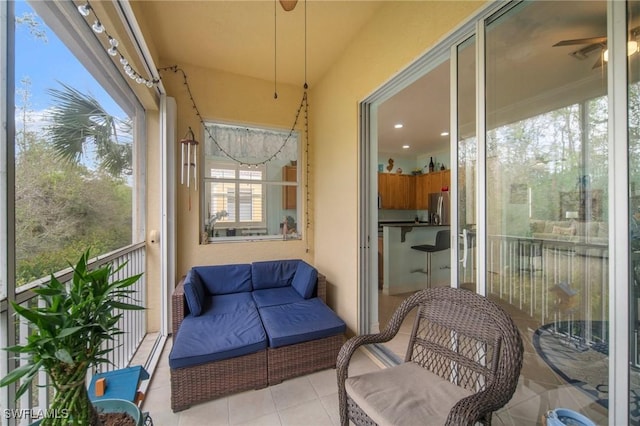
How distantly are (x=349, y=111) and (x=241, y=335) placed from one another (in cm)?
234

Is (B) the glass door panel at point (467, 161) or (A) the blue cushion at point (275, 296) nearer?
(B) the glass door panel at point (467, 161)

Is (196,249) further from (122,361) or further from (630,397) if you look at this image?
(630,397)

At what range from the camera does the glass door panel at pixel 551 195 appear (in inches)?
40.9

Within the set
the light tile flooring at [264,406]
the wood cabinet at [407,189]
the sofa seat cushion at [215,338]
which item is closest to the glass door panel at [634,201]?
the light tile flooring at [264,406]

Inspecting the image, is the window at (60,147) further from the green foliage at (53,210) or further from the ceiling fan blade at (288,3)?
the ceiling fan blade at (288,3)

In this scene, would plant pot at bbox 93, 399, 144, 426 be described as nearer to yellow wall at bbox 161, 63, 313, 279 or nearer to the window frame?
yellow wall at bbox 161, 63, 313, 279

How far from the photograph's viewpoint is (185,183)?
3023 mm

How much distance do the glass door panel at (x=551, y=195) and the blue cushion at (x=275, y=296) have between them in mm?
1881

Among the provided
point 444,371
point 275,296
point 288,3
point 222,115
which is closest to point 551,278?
point 444,371

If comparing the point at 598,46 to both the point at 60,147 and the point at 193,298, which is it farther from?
the point at 193,298

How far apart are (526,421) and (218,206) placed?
11.0 feet

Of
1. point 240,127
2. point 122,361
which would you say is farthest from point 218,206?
point 122,361

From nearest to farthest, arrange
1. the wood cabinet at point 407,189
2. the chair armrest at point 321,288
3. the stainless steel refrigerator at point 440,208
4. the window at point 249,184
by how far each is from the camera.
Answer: the chair armrest at point 321,288
the window at point 249,184
the stainless steel refrigerator at point 440,208
the wood cabinet at point 407,189

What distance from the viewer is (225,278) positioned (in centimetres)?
285
